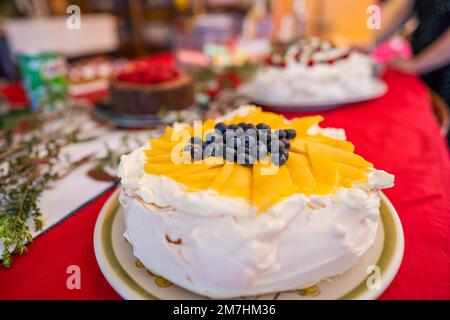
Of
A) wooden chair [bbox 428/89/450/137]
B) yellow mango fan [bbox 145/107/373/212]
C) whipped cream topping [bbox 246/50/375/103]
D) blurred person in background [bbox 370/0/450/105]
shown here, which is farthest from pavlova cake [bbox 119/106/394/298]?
blurred person in background [bbox 370/0/450/105]

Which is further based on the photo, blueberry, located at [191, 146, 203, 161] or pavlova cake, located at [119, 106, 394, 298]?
blueberry, located at [191, 146, 203, 161]

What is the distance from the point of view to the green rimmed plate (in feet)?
1.89

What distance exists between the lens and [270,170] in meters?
0.65

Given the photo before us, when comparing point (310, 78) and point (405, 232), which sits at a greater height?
point (310, 78)

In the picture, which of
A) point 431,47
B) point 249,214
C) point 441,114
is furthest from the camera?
point 431,47

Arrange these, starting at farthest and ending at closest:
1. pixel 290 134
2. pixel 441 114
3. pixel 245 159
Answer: pixel 441 114, pixel 290 134, pixel 245 159

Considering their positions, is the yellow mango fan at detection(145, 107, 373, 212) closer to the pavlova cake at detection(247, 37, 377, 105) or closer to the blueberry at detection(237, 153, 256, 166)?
the blueberry at detection(237, 153, 256, 166)

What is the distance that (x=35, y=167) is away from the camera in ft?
3.31

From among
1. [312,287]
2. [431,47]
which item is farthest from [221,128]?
[431,47]

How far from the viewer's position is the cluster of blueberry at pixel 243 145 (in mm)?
680

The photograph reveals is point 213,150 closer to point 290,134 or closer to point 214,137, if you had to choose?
point 214,137

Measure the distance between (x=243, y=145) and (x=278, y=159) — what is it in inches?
3.0

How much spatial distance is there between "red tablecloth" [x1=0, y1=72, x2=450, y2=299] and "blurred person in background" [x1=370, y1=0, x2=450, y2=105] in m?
0.78
